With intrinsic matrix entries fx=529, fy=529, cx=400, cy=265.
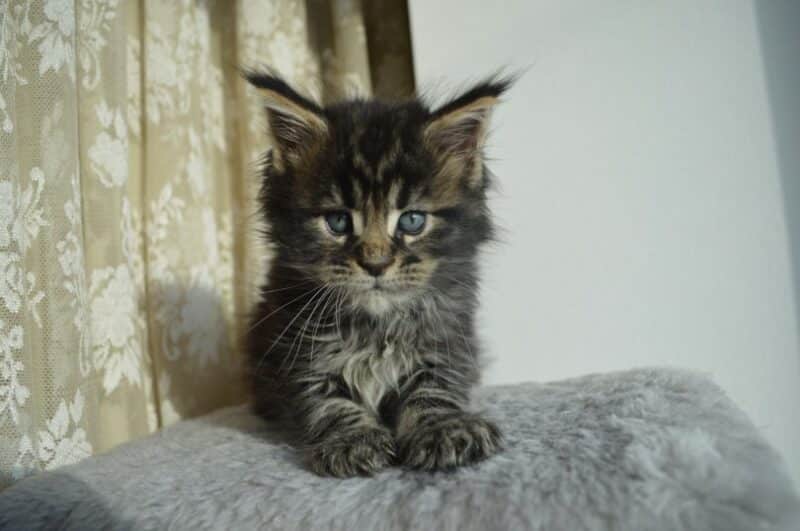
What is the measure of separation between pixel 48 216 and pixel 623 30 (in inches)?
66.0

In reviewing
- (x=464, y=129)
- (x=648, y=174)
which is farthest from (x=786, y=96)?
(x=464, y=129)

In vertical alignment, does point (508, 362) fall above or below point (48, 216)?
below

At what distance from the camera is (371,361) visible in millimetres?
1150

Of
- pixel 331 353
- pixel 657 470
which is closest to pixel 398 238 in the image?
pixel 331 353

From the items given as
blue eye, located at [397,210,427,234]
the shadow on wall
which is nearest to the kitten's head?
blue eye, located at [397,210,427,234]

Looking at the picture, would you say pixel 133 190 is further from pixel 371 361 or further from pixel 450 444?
pixel 450 444

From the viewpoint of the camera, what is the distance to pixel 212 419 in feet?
4.71

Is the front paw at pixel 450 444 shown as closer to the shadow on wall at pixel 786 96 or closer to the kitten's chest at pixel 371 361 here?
the kitten's chest at pixel 371 361

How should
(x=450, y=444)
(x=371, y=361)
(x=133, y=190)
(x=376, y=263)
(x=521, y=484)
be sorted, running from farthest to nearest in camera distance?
(x=133, y=190)
(x=371, y=361)
(x=376, y=263)
(x=450, y=444)
(x=521, y=484)

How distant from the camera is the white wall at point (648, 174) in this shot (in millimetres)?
1647

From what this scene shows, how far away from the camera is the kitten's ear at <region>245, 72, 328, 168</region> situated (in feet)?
3.63

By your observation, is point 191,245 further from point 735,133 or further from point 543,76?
point 735,133

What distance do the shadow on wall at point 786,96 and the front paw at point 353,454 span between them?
1.45 metres

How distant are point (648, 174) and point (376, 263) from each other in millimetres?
1088
